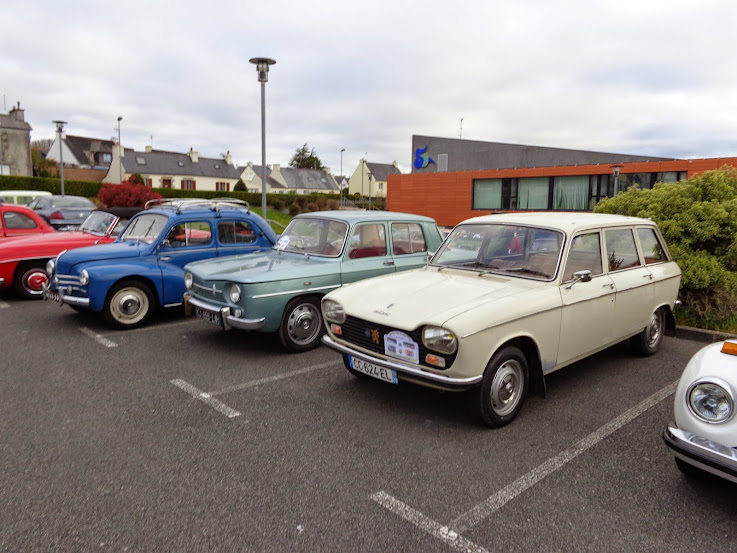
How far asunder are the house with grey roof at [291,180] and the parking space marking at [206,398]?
79534 mm

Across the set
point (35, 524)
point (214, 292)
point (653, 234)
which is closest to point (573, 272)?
point (653, 234)

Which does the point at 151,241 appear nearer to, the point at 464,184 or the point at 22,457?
the point at 22,457

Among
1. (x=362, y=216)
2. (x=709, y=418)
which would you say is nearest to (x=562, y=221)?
(x=709, y=418)

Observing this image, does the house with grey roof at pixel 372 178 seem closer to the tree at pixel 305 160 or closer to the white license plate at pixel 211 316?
the tree at pixel 305 160

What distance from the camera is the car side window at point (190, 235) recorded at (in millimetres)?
7477

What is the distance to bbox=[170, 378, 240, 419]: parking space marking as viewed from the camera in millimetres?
4352

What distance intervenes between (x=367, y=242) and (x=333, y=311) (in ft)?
7.34

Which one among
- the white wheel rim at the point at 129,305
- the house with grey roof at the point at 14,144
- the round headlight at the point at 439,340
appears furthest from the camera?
the house with grey roof at the point at 14,144

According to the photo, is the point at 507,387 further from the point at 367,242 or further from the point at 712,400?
the point at 367,242

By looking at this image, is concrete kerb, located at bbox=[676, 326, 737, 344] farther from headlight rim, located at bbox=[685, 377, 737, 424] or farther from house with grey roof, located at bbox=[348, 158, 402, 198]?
house with grey roof, located at bbox=[348, 158, 402, 198]

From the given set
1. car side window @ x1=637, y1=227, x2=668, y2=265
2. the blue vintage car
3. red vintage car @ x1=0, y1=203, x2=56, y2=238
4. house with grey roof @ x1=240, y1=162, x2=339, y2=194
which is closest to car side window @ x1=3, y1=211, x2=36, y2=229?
red vintage car @ x1=0, y1=203, x2=56, y2=238

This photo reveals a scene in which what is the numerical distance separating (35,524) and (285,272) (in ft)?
11.4

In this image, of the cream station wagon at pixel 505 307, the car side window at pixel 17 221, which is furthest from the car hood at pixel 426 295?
the car side window at pixel 17 221

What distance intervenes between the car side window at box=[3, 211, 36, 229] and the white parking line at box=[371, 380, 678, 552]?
32.4 feet
